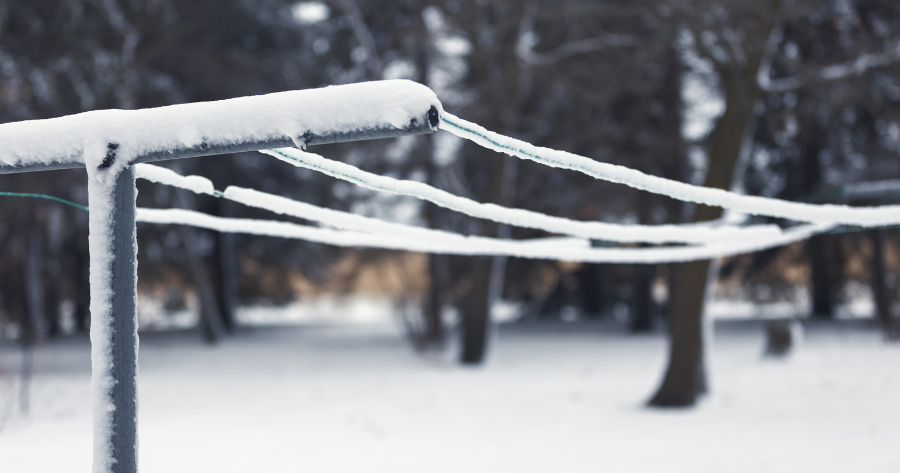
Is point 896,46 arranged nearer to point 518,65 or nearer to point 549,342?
point 518,65

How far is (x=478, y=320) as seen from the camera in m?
11.2

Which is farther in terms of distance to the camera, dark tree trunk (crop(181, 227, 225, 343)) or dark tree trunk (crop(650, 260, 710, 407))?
dark tree trunk (crop(181, 227, 225, 343))

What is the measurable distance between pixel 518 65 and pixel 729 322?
1027 centimetres

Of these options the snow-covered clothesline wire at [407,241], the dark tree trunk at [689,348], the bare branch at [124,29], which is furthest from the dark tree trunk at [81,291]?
the snow-covered clothesline wire at [407,241]

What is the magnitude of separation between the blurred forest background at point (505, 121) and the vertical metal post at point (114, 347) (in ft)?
20.0

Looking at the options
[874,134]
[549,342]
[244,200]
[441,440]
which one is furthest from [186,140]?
[874,134]

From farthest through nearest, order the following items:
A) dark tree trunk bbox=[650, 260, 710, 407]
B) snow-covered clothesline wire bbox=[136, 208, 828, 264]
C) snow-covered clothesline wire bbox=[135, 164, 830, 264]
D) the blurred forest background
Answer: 1. the blurred forest background
2. dark tree trunk bbox=[650, 260, 710, 407]
3. snow-covered clothesline wire bbox=[136, 208, 828, 264]
4. snow-covered clothesline wire bbox=[135, 164, 830, 264]

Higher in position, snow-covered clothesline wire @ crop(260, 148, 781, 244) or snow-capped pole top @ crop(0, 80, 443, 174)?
snow-capped pole top @ crop(0, 80, 443, 174)

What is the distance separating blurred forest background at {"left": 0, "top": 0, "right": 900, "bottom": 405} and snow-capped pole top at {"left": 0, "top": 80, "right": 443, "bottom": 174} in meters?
5.87

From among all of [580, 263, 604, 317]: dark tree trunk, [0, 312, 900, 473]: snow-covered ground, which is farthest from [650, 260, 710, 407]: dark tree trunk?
[580, 263, 604, 317]: dark tree trunk

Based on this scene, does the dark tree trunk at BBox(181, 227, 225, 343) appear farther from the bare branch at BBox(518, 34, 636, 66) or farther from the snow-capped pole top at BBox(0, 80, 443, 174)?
the snow-capped pole top at BBox(0, 80, 443, 174)

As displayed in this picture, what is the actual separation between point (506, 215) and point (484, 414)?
4.69 meters

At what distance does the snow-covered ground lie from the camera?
4977 mm

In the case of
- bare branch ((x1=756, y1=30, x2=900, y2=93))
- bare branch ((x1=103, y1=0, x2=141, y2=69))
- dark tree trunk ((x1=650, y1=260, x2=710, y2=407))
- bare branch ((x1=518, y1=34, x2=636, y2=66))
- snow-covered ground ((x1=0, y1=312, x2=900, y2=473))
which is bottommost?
snow-covered ground ((x1=0, y1=312, x2=900, y2=473))
